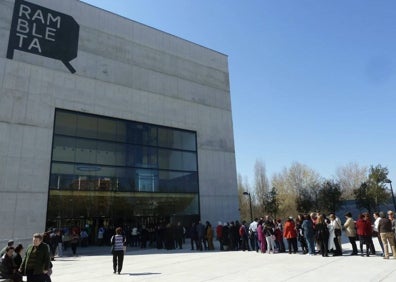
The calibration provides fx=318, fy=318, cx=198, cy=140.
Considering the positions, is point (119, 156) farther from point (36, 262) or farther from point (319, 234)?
point (36, 262)

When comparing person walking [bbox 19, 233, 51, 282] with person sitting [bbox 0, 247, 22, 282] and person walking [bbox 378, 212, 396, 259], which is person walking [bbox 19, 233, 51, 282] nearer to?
person sitting [bbox 0, 247, 22, 282]

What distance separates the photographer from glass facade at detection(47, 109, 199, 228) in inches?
804

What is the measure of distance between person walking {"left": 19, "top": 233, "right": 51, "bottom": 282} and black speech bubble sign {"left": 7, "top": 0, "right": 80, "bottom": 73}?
55.1 feet

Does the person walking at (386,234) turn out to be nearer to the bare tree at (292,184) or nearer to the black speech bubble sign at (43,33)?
the black speech bubble sign at (43,33)

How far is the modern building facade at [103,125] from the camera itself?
1892 centimetres

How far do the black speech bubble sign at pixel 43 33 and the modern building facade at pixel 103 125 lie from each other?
7 cm

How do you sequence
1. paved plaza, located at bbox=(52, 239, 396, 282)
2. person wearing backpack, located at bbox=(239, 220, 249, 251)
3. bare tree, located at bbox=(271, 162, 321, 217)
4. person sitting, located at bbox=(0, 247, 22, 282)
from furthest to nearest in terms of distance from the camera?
1. bare tree, located at bbox=(271, 162, 321, 217)
2. person wearing backpack, located at bbox=(239, 220, 249, 251)
3. paved plaza, located at bbox=(52, 239, 396, 282)
4. person sitting, located at bbox=(0, 247, 22, 282)

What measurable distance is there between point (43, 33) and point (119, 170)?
1047 centimetres

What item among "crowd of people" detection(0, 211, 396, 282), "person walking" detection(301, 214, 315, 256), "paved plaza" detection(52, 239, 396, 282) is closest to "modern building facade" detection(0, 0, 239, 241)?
"crowd of people" detection(0, 211, 396, 282)

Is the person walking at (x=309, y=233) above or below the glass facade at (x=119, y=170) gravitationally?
below

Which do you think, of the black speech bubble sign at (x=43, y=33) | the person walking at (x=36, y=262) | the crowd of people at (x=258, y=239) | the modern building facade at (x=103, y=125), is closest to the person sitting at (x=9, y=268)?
the crowd of people at (x=258, y=239)

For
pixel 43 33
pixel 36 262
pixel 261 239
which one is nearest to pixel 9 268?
pixel 36 262

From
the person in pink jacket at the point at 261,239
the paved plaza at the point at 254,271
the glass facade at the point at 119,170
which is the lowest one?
the paved plaza at the point at 254,271

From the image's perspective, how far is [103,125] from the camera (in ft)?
74.2
